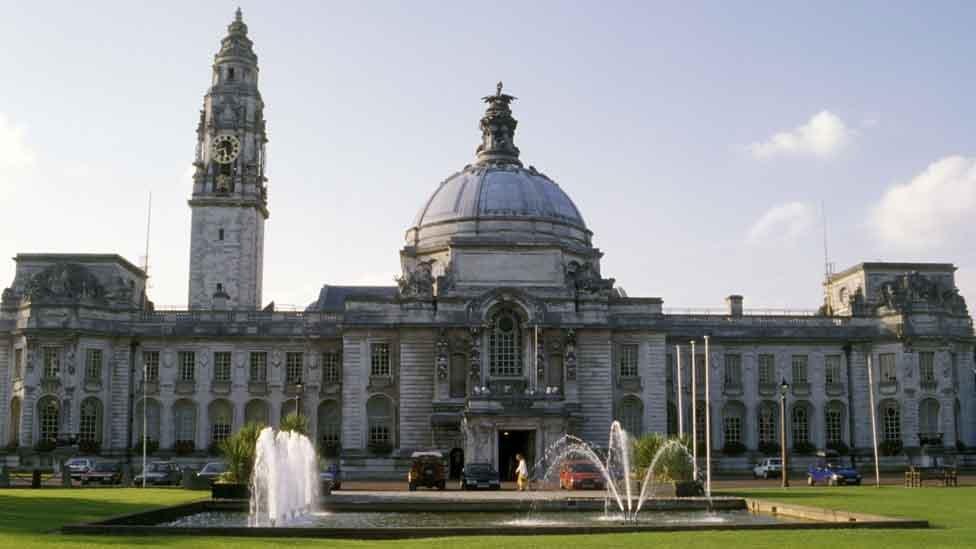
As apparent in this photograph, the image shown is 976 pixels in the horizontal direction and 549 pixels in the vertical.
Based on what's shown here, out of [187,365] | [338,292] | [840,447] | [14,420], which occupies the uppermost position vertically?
[338,292]

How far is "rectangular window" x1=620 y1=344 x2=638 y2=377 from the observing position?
77875 mm

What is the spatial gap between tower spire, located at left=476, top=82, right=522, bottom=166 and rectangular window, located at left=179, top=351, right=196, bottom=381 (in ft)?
85.7

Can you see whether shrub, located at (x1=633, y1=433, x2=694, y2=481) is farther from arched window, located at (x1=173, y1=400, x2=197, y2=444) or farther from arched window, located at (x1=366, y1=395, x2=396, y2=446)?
arched window, located at (x1=173, y1=400, x2=197, y2=444)

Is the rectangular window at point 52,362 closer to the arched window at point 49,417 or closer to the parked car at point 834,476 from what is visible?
the arched window at point 49,417

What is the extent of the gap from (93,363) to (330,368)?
15.7 m

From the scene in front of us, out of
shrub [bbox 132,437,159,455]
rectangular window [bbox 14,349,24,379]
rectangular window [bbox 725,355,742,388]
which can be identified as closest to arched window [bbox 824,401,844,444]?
rectangular window [bbox 725,355,742,388]

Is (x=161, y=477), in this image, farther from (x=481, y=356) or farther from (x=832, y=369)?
(x=832, y=369)

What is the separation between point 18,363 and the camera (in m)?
79.1

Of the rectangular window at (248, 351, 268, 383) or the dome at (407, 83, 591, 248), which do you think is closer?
the rectangular window at (248, 351, 268, 383)

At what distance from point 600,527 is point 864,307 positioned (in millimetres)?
59909

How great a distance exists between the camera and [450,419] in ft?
241

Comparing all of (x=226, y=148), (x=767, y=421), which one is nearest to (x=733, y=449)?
(x=767, y=421)

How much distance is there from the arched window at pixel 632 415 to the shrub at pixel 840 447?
14.7 metres

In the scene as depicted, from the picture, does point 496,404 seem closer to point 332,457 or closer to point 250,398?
point 332,457
